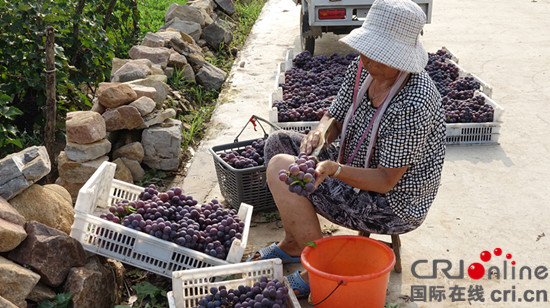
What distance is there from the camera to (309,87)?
18.7 feet

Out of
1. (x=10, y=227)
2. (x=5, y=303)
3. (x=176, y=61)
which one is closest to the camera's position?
(x=5, y=303)

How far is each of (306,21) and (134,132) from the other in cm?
323

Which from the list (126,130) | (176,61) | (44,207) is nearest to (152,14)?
(176,61)

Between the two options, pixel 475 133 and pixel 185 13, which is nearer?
pixel 475 133

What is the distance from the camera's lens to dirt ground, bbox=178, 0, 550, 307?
10.3ft

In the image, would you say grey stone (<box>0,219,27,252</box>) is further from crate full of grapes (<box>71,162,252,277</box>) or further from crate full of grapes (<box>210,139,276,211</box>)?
crate full of grapes (<box>210,139,276,211</box>)

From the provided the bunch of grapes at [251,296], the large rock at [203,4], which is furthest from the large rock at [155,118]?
the large rock at [203,4]

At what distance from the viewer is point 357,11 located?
6.98m

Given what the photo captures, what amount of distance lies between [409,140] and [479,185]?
1.74m

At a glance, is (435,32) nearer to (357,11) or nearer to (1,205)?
(357,11)

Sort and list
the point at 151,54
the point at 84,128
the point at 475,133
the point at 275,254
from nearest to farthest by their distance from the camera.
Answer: the point at 275,254
the point at 84,128
the point at 475,133
the point at 151,54

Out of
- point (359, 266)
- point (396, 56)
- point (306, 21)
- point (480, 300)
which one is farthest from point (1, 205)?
point (306, 21)

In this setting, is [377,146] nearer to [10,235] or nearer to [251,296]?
[251,296]

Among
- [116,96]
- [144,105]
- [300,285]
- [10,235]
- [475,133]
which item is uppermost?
[10,235]
